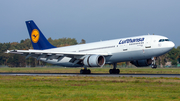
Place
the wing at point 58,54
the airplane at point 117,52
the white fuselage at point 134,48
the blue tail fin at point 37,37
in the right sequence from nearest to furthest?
the white fuselage at point 134,48
the airplane at point 117,52
the wing at point 58,54
the blue tail fin at point 37,37

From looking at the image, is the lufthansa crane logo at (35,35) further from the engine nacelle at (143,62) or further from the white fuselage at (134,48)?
the engine nacelle at (143,62)

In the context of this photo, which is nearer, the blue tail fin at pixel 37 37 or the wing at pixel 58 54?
the wing at pixel 58 54

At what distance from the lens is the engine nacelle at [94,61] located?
34281 millimetres

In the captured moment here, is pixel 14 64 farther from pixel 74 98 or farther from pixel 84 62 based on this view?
pixel 74 98

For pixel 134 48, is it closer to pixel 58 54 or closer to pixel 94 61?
pixel 94 61

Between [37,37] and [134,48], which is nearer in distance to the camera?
[134,48]

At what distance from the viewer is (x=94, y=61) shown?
34.2m

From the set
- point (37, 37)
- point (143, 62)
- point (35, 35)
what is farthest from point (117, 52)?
point (35, 35)

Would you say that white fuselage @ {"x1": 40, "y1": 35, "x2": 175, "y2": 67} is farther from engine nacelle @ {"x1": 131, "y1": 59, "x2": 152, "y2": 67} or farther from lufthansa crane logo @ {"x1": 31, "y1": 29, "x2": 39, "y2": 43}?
lufthansa crane logo @ {"x1": 31, "y1": 29, "x2": 39, "y2": 43}

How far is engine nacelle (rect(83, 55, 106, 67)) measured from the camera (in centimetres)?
3428

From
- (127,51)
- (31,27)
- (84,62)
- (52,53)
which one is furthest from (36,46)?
(127,51)

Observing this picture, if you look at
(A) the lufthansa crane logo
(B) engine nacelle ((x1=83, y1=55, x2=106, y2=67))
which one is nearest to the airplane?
(B) engine nacelle ((x1=83, y1=55, x2=106, y2=67))

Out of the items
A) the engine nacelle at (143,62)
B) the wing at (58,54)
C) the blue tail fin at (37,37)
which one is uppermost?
the blue tail fin at (37,37)

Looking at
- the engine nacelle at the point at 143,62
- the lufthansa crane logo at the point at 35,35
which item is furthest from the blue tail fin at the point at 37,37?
the engine nacelle at the point at 143,62
